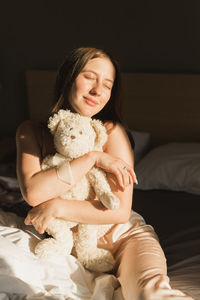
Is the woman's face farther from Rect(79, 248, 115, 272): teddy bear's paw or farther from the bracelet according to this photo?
Rect(79, 248, 115, 272): teddy bear's paw

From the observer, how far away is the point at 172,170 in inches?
86.6

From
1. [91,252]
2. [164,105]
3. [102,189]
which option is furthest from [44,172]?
[164,105]

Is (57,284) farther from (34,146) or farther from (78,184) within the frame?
(34,146)

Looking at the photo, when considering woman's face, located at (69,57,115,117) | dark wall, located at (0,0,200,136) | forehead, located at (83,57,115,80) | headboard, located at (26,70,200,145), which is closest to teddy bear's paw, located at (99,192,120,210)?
woman's face, located at (69,57,115,117)

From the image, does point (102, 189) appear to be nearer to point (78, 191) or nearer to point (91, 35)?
point (78, 191)

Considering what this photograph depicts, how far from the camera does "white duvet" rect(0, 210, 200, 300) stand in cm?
94

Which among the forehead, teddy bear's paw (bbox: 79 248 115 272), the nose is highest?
the forehead

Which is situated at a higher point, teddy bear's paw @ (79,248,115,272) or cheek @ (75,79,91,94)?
cheek @ (75,79,91,94)

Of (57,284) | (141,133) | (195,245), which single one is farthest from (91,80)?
(141,133)

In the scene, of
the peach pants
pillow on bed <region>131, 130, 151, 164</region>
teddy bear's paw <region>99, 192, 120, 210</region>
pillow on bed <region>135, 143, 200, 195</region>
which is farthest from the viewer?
pillow on bed <region>131, 130, 151, 164</region>

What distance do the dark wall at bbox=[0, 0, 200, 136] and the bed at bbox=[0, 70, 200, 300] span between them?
0.14m

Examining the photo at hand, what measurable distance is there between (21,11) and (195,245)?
258 cm

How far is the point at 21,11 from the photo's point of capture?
3.12 metres

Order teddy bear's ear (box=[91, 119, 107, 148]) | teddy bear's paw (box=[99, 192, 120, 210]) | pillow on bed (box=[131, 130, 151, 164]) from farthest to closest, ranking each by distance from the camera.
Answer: pillow on bed (box=[131, 130, 151, 164]) < teddy bear's ear (box=[91, 119, 107, 148]) < teddy bear's paw (box=[99, 192, 120, 210])
